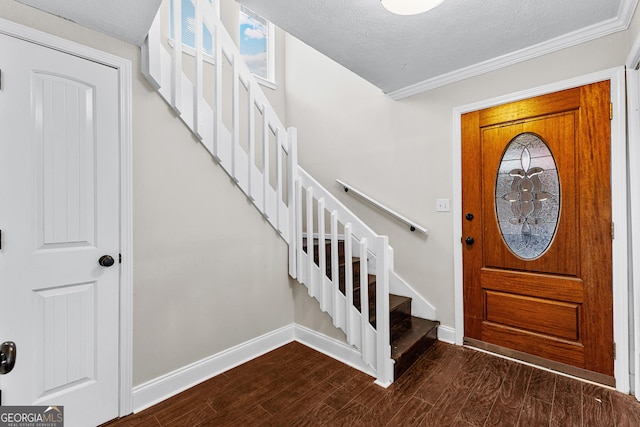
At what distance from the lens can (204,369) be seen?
207 cm

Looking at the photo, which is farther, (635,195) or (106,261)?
(635,195)

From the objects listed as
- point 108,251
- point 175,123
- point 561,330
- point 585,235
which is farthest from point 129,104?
point 561,330

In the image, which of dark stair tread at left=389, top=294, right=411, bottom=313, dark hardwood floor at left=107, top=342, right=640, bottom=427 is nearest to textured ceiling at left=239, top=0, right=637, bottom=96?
dark stair tread at left=389, top=294, right=411, bottom=313

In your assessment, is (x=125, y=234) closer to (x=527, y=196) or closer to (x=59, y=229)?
(x=59, y=229)

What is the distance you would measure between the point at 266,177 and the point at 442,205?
1.58 metres

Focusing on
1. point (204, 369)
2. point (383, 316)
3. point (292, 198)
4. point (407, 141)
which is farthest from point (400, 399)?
point (407, 141)

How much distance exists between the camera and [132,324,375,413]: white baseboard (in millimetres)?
1820

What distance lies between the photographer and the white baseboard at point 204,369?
5.91 feet

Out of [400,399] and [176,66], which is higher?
[176,66]

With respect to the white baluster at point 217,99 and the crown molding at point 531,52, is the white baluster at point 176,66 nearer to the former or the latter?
the white baluster at point 217,99

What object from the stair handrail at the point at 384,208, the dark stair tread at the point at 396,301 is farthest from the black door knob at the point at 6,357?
the stair handrail at the point at 384,208
